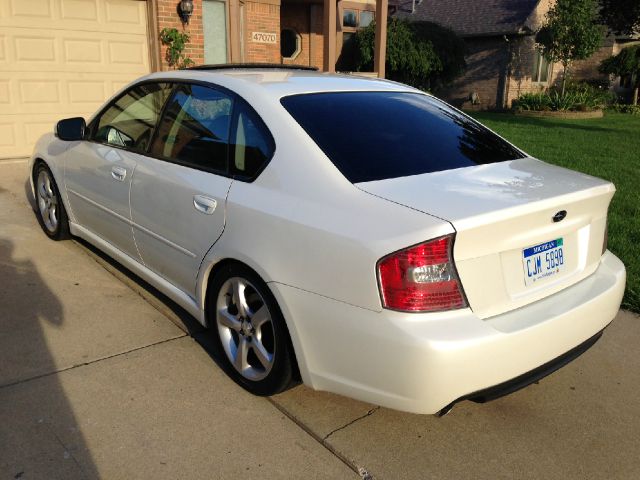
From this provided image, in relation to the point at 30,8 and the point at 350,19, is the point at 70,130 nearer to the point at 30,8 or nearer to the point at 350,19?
the point at 30,8

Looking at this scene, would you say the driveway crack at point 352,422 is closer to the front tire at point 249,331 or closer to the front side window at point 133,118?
the front tire at point 249,331

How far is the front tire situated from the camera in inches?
111

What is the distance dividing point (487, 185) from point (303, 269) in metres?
0.92

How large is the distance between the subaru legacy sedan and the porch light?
669 cm

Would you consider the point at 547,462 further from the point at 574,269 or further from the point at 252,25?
the point at 252,25

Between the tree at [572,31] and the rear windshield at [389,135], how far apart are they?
1869 cm

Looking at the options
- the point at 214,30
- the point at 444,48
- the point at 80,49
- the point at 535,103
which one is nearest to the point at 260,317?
the point at 80,49

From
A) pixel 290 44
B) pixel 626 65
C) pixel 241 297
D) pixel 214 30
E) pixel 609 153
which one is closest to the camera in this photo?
pixel 241 297

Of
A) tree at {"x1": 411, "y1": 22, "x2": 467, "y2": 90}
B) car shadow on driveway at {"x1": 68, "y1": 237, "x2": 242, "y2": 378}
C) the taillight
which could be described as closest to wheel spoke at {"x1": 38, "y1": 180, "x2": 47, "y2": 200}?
car shadow on driveway at {"x1": 68, "y1": 237, "x2": 242, "y2": 378}

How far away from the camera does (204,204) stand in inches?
124

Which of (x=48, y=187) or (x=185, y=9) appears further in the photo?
(x=185, y=9)

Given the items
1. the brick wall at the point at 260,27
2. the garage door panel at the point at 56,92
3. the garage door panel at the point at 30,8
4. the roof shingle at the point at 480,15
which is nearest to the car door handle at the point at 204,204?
the garage door panel at the point at 56,92

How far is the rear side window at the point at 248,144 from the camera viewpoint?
9.80 ft

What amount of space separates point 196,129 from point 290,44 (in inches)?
534
